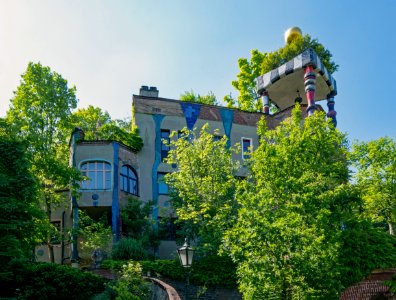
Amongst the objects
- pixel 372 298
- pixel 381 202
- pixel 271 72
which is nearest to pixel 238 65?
pixel 271 72

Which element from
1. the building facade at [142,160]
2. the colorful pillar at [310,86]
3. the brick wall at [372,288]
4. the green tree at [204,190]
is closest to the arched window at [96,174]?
the building facade at [142,160]

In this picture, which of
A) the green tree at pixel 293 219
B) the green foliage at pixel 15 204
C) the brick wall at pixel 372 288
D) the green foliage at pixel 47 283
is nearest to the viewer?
the green tree at pixel 293 219

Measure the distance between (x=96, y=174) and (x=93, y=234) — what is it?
352 centimetres

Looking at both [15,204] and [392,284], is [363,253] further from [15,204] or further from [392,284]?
[15,204]

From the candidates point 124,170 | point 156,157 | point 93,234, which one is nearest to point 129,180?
point 124,170

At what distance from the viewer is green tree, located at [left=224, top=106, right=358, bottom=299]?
14257 millimetres

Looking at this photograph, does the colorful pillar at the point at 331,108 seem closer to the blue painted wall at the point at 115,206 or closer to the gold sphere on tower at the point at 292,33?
the gold sphere on tower at the point at 292,33

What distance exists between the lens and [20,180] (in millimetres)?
17875

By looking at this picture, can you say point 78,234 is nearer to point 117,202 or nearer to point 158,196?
point 117,202

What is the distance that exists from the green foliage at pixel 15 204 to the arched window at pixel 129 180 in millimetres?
7116

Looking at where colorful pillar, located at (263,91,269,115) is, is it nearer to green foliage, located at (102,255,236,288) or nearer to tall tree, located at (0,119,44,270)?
green foliage, located at (102,255,236,288)

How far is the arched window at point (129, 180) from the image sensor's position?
25.8m

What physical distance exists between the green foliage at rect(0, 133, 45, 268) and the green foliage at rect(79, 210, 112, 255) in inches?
137

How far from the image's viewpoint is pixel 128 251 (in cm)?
2128
